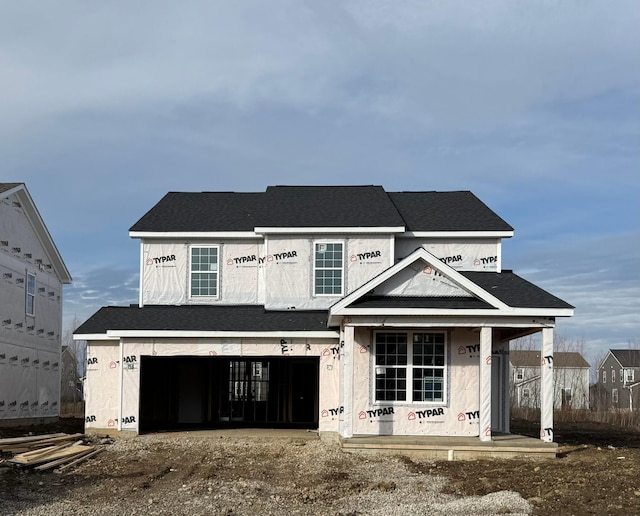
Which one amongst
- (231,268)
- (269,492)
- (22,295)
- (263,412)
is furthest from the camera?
(22,295)

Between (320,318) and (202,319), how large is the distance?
3227 mm

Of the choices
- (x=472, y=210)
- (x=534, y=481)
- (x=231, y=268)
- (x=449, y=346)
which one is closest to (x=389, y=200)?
(x=472, y=210)

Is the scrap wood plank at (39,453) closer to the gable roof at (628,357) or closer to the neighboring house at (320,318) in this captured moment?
the neighboring house at (320,318)

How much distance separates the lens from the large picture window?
2445 centimetres

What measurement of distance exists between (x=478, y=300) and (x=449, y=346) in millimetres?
1522

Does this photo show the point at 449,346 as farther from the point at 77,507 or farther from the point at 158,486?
the point at 77,507

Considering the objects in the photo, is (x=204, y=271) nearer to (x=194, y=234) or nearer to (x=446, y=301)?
(x=194, y=234)

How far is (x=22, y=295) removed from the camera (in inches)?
1129

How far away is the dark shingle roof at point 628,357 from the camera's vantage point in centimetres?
7168

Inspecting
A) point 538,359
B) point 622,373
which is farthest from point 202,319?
point 622,373

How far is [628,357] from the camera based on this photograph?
7244cm

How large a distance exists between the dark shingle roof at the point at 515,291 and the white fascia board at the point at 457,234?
1.76 m

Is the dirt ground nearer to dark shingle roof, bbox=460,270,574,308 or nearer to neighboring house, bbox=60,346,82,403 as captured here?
dark shingle roof, bbox=460,270,574,308

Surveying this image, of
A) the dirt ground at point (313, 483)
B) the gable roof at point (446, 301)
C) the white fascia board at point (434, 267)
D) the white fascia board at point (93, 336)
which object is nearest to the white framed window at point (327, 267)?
the gable roof at point (446, 301)
